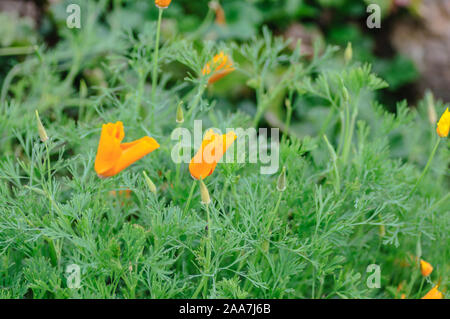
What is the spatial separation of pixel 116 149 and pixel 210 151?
126mm

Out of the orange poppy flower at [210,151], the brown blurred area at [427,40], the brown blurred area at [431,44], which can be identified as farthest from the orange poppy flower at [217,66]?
the brown blurred area at [431,44]

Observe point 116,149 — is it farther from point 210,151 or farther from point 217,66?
point 217,66

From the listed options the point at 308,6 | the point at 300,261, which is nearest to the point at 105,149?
the point at 300,261

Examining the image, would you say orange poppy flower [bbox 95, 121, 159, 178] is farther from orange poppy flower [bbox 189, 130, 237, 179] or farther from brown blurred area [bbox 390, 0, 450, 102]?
brown blurred area [bbox 390, 0, 450, 102]

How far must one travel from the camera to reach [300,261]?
0.83 metres

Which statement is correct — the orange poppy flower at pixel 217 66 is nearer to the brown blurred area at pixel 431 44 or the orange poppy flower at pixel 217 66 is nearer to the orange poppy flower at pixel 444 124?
the orange poppy flower at pixel 444 124

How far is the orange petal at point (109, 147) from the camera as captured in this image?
2.24ft

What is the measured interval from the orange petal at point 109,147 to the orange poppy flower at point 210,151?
0.35ft

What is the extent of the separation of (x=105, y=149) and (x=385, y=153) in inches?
20.0

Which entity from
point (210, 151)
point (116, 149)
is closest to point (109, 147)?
point (116, 149)

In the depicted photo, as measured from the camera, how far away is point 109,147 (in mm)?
684

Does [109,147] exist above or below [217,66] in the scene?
below

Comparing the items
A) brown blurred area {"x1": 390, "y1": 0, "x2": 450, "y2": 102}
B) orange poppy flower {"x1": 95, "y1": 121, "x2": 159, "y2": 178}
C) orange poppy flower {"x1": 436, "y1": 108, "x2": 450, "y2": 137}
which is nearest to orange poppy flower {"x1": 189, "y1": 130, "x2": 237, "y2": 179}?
orange poppy flower {"x1": 95, "y1": 121, "x2": 159, "y2": 178}
